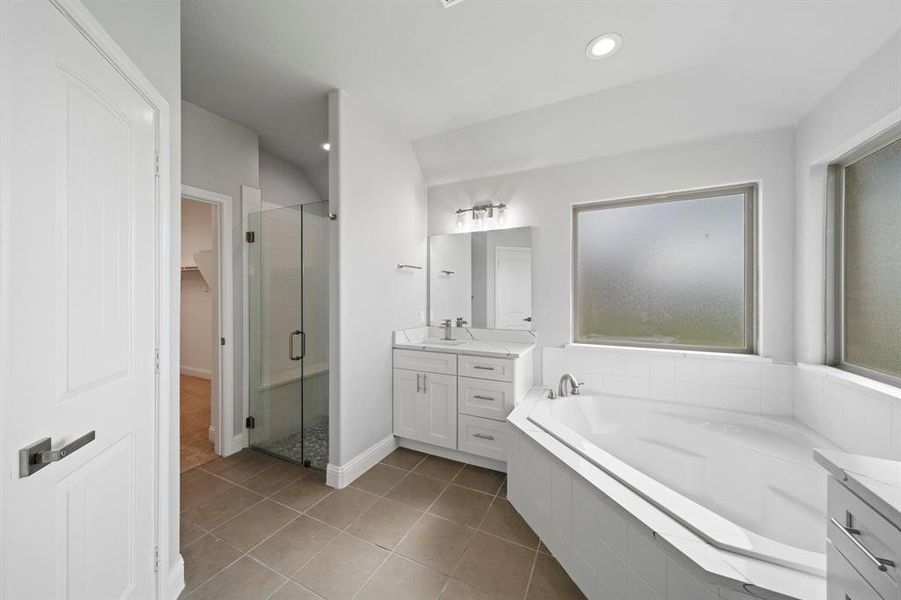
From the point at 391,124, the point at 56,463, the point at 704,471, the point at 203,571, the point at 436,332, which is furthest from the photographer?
the point at 436,332

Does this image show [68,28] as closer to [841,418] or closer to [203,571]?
[203,571]

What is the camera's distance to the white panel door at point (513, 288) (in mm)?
2893

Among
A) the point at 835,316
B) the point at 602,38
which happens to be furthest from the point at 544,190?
the point at 835,316

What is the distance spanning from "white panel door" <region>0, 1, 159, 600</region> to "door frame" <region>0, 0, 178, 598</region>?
0.03 metres

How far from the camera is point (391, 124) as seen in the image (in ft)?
8.94

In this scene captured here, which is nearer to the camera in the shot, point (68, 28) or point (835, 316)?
point (68, 28)

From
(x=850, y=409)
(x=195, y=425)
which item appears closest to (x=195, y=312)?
(x=195, y=425)

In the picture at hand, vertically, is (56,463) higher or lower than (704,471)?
higher

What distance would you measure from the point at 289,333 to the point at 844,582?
297 cm

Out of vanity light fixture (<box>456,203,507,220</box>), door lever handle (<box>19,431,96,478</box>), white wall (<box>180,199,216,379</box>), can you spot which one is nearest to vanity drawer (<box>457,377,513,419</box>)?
vanity light fixture (<box>456,203,507,220</box>)

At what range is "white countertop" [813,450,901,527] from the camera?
24.4 inches

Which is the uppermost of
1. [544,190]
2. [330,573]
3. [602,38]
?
[602,38]

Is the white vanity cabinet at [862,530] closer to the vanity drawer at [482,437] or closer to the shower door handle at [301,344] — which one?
the vanity drawer at [482,437]

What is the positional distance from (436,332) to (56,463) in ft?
8.38
